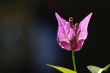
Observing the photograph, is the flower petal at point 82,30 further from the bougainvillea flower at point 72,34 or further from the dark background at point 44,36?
the dark background at point 44,36

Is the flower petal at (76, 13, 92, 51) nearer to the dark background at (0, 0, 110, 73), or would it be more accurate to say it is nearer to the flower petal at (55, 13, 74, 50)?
the flower petal at (55, 13, 74, 50)

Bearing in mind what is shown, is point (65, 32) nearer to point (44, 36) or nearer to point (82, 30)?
point (82, 30)

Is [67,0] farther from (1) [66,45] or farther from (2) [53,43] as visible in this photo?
(1) [66,45]

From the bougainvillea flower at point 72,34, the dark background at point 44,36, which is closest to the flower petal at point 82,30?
→ the bougainvillea flower at point 72,34

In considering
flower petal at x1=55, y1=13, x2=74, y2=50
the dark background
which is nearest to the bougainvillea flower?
flower petal at x1=55, y1=13, x2=74, y2=50

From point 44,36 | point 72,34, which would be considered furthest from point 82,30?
point 44,36
